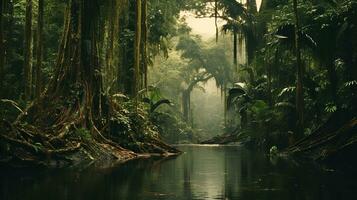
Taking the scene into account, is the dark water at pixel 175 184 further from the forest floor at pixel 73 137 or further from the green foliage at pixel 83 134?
the green foliage at pixel 83 134

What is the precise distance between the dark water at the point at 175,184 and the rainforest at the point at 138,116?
0.02m

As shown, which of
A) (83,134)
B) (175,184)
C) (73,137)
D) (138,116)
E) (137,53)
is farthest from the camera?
(138,116)

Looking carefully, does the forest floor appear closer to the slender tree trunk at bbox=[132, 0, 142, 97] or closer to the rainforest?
the rainforest

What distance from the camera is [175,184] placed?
9711mm

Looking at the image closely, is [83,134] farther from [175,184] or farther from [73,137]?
[175,184]

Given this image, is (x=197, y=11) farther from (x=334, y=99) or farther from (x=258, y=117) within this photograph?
(x=334, y=99)

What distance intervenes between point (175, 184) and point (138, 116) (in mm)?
10622

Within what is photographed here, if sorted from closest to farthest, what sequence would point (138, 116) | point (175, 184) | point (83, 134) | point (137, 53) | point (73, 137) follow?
point (175, 184) → point (73, 137) → point (83, 134) → point (137, 53) → point (138, 116)

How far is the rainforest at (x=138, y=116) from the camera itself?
9.55 metres

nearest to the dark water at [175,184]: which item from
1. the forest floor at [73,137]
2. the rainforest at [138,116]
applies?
the rainforest at [138,116]

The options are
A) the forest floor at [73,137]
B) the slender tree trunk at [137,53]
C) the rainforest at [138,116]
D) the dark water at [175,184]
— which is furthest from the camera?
the slender tree trunk at [137,53]

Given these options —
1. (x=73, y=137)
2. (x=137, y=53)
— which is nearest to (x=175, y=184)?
(x=73, y=137)

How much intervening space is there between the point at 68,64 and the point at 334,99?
9.11 metres

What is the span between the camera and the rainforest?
31.3ft
